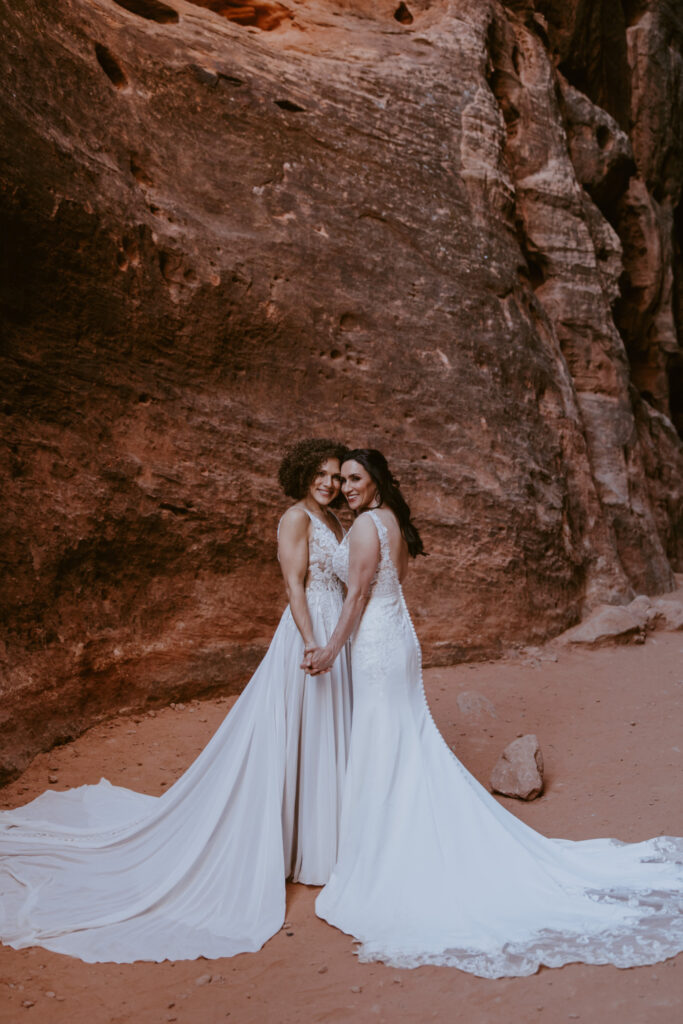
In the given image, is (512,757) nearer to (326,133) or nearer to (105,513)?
(105,513)

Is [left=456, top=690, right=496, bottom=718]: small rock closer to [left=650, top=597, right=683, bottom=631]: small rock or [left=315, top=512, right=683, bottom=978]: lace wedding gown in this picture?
[left=315, top=512, right=683, bottom=978]: lace wedding gown

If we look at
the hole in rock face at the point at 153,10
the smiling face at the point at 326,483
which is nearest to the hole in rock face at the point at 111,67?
the hole in rock face at the point at 153,10

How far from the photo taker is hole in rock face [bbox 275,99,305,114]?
794 centimetres

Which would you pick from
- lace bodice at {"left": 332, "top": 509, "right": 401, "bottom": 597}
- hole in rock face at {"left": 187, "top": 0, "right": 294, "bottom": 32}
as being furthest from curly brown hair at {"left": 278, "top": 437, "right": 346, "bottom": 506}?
hole in rock face at {"left": 187, "top": 0, "right": 294, "bottom": 32}

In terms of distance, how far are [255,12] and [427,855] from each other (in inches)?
363

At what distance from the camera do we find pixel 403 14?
32.9 ft

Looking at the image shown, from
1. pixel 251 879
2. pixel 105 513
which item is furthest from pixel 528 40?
pixel 251 879

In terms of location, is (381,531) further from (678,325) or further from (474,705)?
(678,325)

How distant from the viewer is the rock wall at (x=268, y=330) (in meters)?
5.98

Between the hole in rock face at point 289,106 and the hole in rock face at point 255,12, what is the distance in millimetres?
1952

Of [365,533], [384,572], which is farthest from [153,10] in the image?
[384,572]

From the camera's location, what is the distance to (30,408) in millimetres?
5902

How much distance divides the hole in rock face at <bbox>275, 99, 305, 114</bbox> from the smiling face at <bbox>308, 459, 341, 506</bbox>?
16.4 feet

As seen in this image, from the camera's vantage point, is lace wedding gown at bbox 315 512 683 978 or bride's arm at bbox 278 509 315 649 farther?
bride's arm at bbox 278 509 315 649
